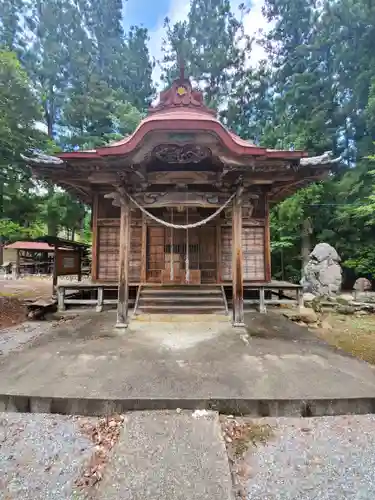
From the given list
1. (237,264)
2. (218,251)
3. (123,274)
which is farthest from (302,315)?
(123,274)

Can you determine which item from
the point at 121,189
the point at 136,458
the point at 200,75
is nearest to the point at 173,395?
the point at 136,458

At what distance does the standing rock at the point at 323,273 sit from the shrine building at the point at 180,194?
604 cm

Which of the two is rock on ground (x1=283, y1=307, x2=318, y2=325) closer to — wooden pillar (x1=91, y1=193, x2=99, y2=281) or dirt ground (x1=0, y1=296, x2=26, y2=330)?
wooden pillar (x1=91, y1=193, x2=99, y2=281)

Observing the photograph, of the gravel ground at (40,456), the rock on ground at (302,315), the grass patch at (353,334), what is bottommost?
the grass patch at (353,334)

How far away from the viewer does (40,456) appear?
2084 mm

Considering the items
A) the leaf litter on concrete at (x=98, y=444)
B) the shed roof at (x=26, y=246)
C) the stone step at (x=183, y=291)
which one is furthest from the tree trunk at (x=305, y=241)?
the shed roof at (x=26, y=246)

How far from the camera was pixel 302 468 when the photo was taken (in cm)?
196

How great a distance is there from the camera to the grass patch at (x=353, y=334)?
544cm

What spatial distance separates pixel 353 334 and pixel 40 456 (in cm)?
735

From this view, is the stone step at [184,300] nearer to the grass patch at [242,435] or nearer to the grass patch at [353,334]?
the grass patch at [353,334]

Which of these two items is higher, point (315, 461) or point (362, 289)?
point (362, 289)

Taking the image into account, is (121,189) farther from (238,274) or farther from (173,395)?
(173,395)

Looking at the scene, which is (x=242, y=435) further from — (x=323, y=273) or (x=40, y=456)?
(x=323, y=273)

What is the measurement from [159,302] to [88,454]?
3726 millimetres
